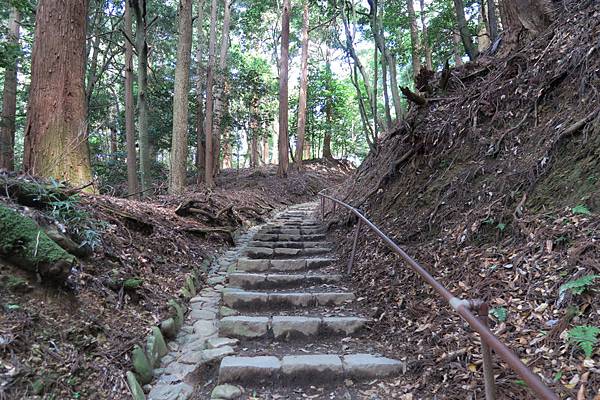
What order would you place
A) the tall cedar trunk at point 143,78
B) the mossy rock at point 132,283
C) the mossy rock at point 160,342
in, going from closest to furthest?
the mossy rock at point 160,342
the mossy rock at point 132,283
the tall cedar trunk at point 143,78

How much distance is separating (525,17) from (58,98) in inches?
228

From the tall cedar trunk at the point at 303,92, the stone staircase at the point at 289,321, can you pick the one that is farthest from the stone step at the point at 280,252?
the tall cedar trunk at the point at 303,92

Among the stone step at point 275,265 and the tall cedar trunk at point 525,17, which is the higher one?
the tall cedar trunk at point 525,17

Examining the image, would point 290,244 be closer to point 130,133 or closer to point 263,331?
point 263,331

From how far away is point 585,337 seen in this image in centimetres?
193

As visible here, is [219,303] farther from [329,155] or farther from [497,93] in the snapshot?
[329,155]

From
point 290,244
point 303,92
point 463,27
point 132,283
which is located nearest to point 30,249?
point 132,283

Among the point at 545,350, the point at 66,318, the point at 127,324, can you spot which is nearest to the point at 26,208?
the point at 66,318

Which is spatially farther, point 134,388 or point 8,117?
point 8,117

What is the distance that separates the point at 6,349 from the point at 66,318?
0.49 meters

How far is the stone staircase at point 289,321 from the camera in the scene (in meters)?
2.94

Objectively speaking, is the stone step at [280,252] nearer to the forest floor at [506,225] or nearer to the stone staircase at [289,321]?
the stone staircase at [289,321]

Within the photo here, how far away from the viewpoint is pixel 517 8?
484cm

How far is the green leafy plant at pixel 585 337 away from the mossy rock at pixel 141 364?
8.89 feet
